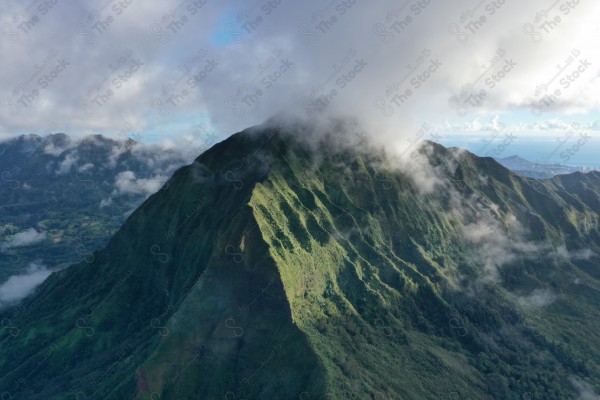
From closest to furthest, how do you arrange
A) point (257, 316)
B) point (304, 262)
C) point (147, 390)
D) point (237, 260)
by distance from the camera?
1. point (147, 390)
2. point (257, 316)
3. point (237, 260)
4. point (304, 262)

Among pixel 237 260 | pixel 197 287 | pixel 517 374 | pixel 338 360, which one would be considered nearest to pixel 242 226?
pixel 237 260

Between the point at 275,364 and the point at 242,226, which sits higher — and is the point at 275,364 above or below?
below

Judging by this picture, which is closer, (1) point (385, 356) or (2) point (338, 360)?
(2) point (338, 360)

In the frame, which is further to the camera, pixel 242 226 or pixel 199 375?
pixel 242 226

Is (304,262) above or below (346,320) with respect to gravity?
above

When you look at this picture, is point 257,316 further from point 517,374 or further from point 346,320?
point 517,374

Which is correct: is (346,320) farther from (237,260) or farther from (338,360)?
(237,260)

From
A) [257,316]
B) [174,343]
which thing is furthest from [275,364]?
[174,343]

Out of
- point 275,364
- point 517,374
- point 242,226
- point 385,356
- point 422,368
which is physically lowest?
point 517,374

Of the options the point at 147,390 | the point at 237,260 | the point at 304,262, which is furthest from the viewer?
the point at 304,262
